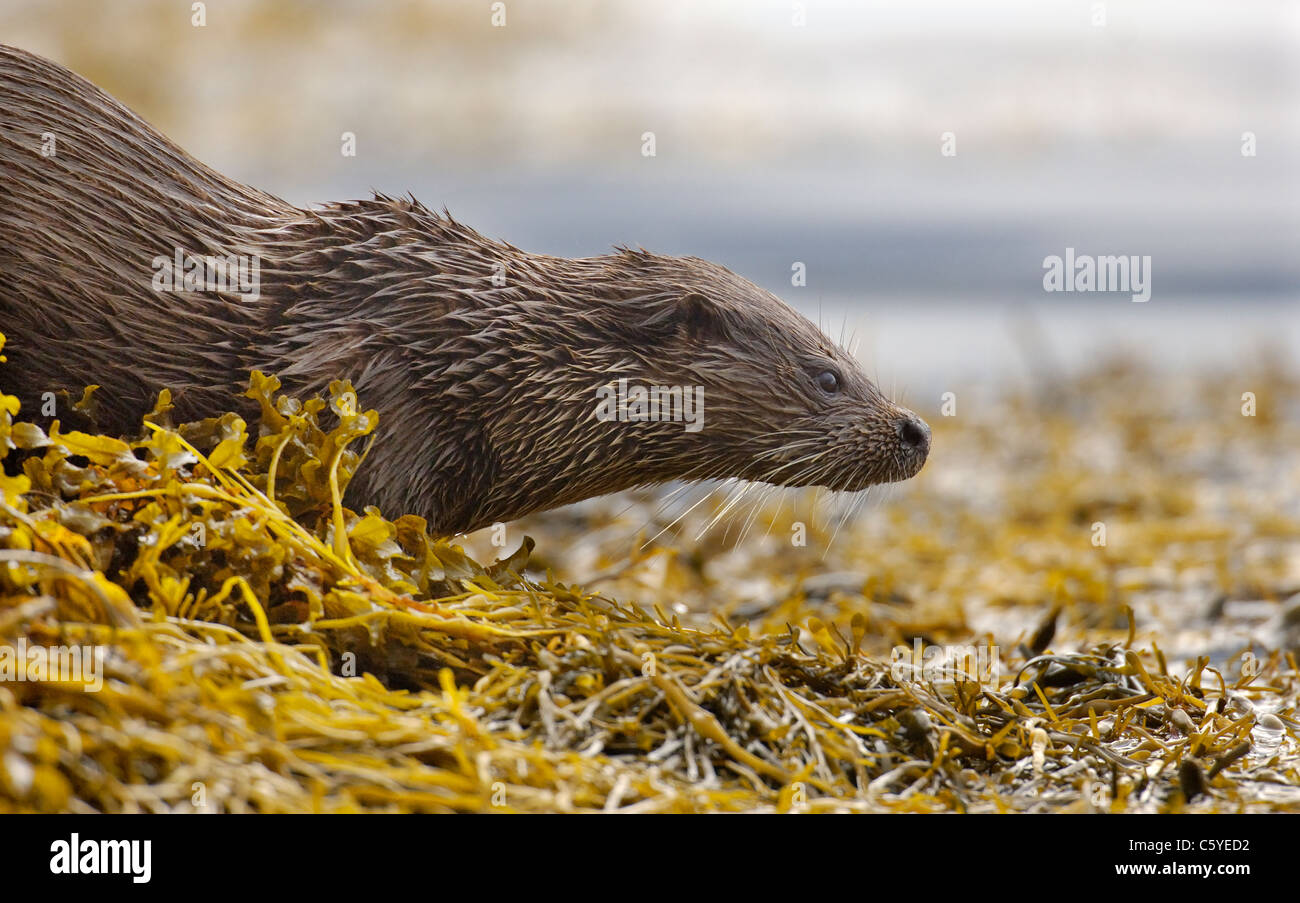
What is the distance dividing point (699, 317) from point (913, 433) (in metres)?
0.81

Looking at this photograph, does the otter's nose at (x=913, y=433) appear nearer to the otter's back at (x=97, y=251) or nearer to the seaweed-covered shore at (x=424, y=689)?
the seaweed-covered shore at (x=424, y=689)

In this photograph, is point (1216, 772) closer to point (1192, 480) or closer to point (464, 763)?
point (464, 763)

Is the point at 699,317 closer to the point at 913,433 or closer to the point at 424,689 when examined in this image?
the point at 913,433

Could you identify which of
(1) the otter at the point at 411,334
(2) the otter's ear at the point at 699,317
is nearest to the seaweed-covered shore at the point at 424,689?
(1) the otter at the point at 411,334

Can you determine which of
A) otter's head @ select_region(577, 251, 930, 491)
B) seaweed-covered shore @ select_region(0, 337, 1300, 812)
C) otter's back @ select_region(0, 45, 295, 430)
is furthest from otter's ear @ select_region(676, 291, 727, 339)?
otter's back @ select_region(0, 45, 295, 430)

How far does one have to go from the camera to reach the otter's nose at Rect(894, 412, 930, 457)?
14.5ft

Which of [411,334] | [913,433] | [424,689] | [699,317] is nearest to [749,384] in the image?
[699,317]

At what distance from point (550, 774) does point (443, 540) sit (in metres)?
1.04

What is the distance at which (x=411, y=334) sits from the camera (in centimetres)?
390

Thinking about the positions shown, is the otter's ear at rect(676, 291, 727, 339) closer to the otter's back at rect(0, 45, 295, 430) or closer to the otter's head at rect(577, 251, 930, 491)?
the otter's head at rect(577, 251, 930, 491)

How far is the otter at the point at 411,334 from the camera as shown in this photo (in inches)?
143

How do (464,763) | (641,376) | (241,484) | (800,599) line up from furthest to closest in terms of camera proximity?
(800,599), (641,376), (241,484), (464,763)

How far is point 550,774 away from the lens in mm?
2822
